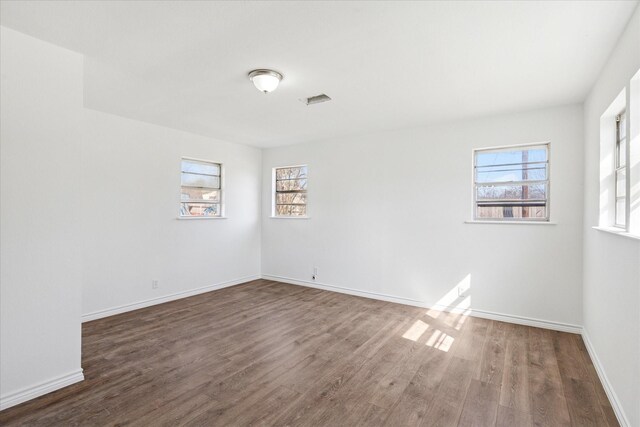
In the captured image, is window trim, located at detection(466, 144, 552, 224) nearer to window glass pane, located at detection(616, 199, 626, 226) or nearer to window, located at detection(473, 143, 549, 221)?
window, located at detection(473, 143, 549, 221)

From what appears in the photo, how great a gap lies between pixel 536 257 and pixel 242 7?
12.8 ft

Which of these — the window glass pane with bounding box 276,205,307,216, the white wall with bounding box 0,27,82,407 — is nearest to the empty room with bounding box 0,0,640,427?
the white wall with bounding box 0,27,82,407

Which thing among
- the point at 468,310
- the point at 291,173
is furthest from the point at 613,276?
the point at 291,173

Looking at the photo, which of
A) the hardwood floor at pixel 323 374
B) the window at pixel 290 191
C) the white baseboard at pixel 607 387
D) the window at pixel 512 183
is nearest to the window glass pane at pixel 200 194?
the window at pixel 290 191

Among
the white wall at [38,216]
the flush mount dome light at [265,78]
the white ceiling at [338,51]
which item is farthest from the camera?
the flush mount dome light at [265,78]

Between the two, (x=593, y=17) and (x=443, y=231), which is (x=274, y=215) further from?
(x=593, y=17)

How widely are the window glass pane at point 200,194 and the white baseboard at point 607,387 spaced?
5.23m

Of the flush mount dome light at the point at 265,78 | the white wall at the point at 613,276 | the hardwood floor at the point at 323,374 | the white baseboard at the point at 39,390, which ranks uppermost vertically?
the flush mount dome light at the point at 265,78

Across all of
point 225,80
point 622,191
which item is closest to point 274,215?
point 225,80

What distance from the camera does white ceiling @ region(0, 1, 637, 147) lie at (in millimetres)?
1922

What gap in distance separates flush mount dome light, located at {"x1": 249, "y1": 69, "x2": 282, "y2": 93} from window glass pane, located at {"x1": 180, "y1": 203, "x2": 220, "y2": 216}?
2.88 m

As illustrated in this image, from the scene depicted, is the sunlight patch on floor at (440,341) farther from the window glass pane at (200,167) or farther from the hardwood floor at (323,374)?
the window glass pane at (200,167)

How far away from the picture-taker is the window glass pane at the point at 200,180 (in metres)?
4.94

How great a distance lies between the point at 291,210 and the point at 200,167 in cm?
178
